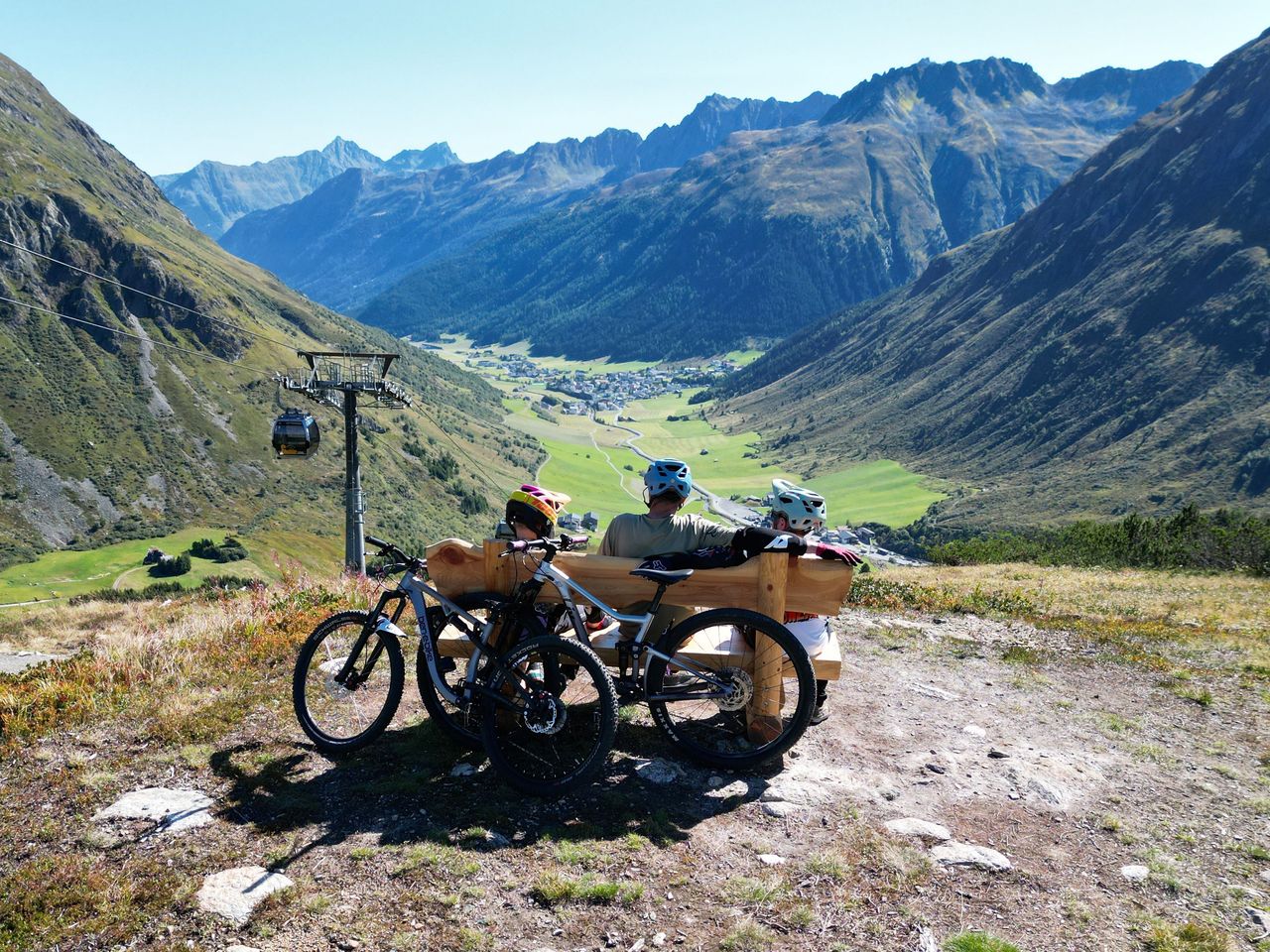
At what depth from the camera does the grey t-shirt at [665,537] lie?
8336 mm

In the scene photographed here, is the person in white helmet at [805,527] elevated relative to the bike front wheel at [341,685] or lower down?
elevated

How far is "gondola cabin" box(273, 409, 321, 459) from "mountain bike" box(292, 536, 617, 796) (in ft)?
86.7

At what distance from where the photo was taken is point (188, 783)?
7.56m

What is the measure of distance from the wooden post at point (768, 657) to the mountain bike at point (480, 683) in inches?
63.1

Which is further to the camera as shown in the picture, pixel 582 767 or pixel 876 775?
pixel 876 775

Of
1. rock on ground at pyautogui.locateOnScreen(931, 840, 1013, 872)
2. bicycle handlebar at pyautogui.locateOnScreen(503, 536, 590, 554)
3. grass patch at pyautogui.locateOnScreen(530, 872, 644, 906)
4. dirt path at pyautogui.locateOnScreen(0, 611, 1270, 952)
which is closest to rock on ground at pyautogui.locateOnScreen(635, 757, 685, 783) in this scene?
dirt path at pyautogui.locateOnScreen(0, 611, 1270, 952)

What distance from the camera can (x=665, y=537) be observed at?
27.5ft

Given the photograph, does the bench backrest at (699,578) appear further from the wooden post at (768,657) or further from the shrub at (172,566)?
the shrub at (172,566)

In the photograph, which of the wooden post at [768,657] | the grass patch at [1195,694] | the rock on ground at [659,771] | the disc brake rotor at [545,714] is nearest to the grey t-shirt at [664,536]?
the wooden post at [768,657]

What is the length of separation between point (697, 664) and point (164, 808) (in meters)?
4.94

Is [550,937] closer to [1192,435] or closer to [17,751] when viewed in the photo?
[17,751]

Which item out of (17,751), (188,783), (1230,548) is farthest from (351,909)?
(1230,548)

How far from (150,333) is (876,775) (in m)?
218

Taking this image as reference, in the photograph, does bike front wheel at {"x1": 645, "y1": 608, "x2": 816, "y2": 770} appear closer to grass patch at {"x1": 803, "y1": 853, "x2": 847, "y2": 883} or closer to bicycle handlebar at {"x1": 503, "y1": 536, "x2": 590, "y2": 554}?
grass patch at {"x1": 803, "y1": 853, "x2": 847, "y2": 883}
